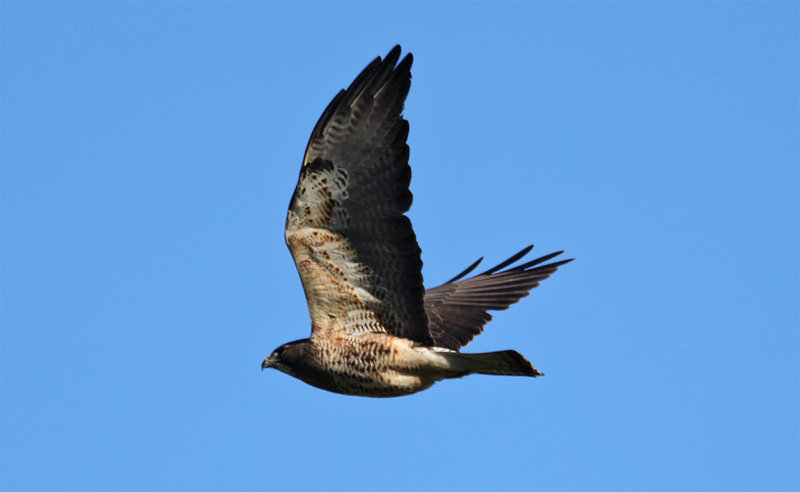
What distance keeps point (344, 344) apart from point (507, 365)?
154 centimetres

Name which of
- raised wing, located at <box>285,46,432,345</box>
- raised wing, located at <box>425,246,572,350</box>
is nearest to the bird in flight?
raised wing, located at <box>285,46,432,345</box>

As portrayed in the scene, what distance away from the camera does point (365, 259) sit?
995 centimetres

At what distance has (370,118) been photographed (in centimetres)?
945

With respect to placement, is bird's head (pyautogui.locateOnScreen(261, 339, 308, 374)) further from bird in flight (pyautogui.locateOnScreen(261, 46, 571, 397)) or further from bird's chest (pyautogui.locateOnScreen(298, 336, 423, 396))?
bird's chest (pyautogui.locateOnScreen(298, 336, 423, 396))

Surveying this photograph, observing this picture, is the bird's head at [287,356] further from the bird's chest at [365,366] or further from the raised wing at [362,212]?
the raised wing at [362,212]

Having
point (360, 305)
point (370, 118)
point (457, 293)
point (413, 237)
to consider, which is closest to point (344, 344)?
point (360, 305)

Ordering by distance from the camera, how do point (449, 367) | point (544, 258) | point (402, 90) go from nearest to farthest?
point (402, 90)
point (449, 367)
point (544, 258)

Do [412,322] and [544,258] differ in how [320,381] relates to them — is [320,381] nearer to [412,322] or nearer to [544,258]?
[412,322]

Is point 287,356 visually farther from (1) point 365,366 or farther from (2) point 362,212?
(2) point 362,212

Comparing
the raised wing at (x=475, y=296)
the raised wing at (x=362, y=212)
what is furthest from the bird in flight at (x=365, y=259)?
the raised wing at (x=475, y=296)

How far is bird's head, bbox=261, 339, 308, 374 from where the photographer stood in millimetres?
10422

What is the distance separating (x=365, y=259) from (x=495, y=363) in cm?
142

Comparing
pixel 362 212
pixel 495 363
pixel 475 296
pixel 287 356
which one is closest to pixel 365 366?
pixel 287 356

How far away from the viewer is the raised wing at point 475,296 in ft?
38.9
